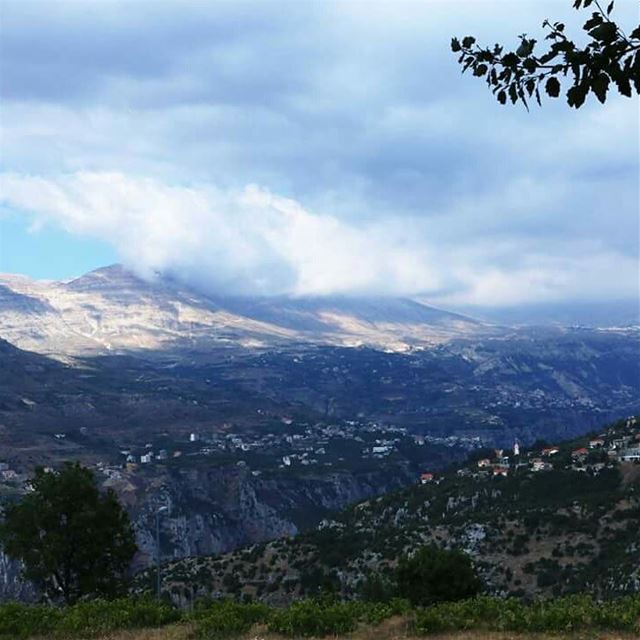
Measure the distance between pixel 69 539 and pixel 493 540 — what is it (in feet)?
175

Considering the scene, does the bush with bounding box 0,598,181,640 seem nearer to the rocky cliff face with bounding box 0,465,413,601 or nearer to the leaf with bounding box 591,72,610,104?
the leaf with bounding box 591,72,610,104

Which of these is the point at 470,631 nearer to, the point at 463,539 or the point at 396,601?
the point at 396,601

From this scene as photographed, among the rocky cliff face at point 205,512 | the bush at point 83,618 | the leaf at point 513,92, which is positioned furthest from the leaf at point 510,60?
the rocky cliff face at point 205,512

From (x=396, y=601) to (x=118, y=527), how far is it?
2046 cm

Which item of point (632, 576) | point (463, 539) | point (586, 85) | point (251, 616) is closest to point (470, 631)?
point (251, 616)

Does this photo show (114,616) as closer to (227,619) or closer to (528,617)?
(227,619)

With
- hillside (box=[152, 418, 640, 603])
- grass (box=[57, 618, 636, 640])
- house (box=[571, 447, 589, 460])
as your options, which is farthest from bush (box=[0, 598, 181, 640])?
house (box=[571, 447, 589, 460])

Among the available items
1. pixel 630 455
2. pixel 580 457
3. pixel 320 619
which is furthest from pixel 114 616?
pixel 580 457

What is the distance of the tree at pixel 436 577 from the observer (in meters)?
40.2

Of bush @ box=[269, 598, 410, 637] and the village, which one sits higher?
bush @ box=[269, 598, 410, 637]

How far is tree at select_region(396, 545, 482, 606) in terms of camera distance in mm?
40156

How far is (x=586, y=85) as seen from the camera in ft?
23.5

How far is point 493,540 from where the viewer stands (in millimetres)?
75188

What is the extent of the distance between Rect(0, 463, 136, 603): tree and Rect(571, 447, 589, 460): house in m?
89.5
